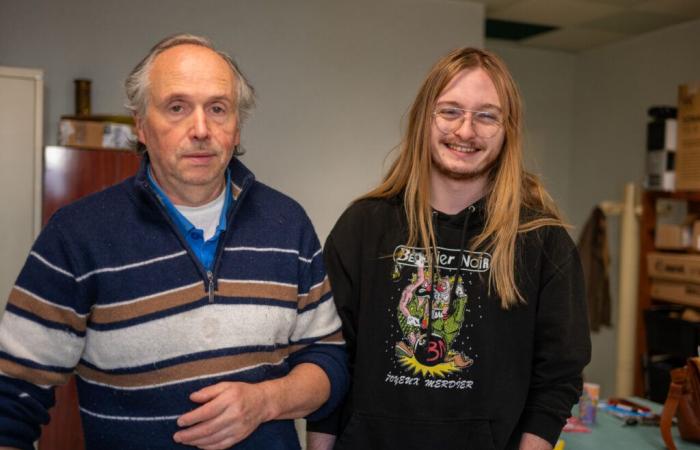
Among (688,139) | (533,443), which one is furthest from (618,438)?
(688,139)

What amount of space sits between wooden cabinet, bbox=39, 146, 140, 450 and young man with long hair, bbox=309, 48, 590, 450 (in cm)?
181

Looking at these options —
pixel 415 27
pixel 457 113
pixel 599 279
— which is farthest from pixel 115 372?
pixel 599 279

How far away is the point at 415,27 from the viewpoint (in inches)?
165

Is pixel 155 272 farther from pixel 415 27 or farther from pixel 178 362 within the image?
pixel 415 27

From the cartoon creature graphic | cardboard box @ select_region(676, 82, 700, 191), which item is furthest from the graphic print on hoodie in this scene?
cardboard box @ select_region(676, 82, 700, 191)

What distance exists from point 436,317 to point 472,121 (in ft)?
1.46

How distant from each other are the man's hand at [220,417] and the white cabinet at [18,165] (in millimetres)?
2202

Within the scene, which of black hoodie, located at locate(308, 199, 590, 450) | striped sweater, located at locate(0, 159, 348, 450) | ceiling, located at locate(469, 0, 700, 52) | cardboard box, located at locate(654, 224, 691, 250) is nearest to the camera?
striped sweater, located at locate(0, 159, 348, 450)

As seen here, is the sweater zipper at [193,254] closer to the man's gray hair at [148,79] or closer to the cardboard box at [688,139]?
the man's gray hair at [148,79]

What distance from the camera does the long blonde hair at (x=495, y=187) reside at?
1.49 metres

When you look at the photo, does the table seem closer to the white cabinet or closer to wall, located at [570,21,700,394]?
the white cabinet

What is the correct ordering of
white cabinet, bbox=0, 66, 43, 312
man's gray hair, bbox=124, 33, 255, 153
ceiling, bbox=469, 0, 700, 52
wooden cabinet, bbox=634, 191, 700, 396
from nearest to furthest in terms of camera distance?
man's gray hair, bbox=124, 33, 255, 153 → white cabinet, bbox=0, 66, 43, 312 → ceiling, bbox=469, 0, 700, 52 → wooden cabinet, bbox=634, 191, 700, 396

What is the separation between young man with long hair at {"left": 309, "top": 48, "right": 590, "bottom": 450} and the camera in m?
1.45

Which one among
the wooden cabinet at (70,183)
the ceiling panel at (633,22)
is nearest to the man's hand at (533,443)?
the wooden cabinet at (70,183)
